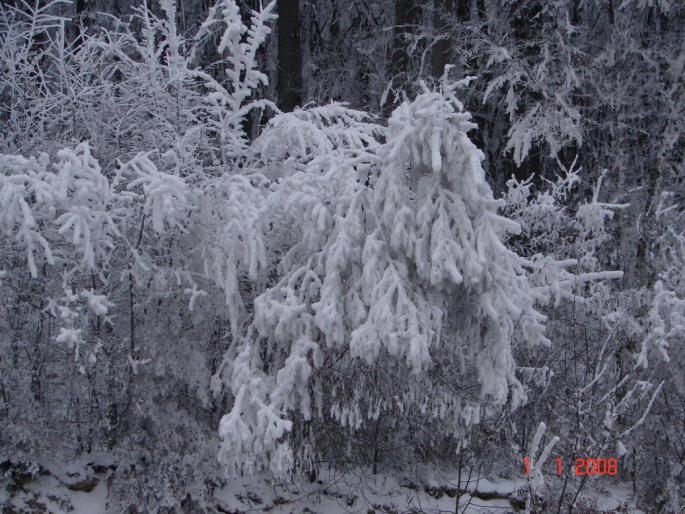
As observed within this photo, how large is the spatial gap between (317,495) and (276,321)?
5.64ft

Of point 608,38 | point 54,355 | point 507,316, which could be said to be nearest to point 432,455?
point 507,316

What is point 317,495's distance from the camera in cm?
535

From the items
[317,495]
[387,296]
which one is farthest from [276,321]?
[317,495]

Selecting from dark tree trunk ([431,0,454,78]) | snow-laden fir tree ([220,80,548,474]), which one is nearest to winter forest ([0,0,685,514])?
snow-laden fir tree ([220,80,548,474])

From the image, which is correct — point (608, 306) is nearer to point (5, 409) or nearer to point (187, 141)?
point (187, 141)

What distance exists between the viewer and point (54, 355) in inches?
196

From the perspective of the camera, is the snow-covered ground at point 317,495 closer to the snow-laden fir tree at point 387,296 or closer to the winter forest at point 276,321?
the winter forest at point 276,321

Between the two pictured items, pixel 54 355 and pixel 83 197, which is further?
pixel 54 355

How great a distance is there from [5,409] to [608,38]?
1083cm

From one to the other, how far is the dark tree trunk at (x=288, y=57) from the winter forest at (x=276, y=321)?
4738 mm

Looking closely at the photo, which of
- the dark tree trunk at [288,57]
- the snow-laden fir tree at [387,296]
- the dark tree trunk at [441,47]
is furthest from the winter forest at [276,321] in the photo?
the dark tree trunk at [441,47]
